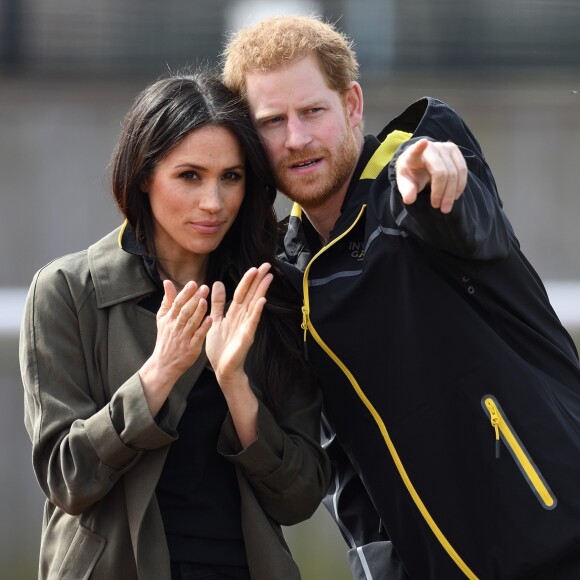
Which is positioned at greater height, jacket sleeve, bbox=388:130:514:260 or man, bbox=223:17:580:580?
jacket sleeve, bbox=388:130:514:260

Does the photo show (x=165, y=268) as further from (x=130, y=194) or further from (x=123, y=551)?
(x=123, y=551)

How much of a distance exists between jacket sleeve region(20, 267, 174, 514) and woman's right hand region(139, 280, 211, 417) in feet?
0.11

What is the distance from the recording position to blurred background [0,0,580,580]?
4.60 metres

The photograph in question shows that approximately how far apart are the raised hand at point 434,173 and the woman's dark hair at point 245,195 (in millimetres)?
578

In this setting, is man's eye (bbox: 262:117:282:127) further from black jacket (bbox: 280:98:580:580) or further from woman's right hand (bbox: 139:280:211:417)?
woman's right hand (bbox: 139:280:211:417)

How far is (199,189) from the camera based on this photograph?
9.70 feet

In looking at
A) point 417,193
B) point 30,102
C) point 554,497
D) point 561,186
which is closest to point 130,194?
point 417,193

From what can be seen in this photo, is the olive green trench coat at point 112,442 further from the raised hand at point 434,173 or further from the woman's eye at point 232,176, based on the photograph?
the raised hand at point 434,173

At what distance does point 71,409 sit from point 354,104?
1202mm

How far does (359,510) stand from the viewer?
323 cm

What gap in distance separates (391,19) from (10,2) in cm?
146

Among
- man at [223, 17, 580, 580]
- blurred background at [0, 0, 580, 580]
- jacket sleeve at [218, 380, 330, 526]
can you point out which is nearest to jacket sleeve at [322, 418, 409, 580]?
man at [223, 17, 580, 580]

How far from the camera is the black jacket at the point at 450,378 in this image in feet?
9.18

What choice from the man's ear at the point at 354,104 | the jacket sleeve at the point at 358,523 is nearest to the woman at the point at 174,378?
the jacket sleeve at the point at 358,523
